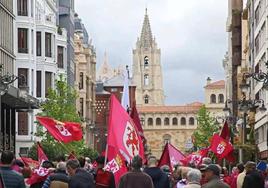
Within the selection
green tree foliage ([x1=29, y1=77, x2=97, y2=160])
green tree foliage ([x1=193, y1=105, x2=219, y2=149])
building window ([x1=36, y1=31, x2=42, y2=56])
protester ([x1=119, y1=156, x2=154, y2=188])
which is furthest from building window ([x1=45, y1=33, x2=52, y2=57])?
protester ([x1=119, y1=156, x2=154, y2=188])

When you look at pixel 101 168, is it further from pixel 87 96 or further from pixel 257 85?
pixel 87 96

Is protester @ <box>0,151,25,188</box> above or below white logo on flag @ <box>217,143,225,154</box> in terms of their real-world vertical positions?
above

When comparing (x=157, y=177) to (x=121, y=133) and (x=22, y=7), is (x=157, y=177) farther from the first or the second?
(x=22, y=7)

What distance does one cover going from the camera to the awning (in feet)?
176

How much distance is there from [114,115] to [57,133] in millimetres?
8131

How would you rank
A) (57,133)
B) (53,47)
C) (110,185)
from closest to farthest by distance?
1. (110,185)
2. (57,133)
3. (53,47)

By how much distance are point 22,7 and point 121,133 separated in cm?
5383

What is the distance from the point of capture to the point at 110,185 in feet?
66.5

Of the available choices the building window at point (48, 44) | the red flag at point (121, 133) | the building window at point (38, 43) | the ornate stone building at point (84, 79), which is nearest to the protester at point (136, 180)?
the red flag at point (121, 133)

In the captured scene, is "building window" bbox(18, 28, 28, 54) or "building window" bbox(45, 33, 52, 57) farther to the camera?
"building window" bbox(45, 33, 52, 57)

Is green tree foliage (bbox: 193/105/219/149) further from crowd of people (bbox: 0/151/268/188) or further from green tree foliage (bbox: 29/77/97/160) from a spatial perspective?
crowd of people (bbox: 0/151/268/188)

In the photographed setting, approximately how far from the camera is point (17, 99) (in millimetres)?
56125

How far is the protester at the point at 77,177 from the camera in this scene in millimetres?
18578

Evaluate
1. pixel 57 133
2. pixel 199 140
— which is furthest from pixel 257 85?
pixel 57 133
